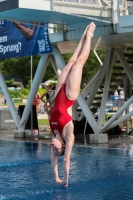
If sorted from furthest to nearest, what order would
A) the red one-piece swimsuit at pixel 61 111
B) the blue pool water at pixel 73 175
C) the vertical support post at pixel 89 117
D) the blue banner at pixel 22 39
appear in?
the blue banner at pixel 22 39 < the vertical support post at pixel 89 117 < the red one-piece swimsuit at pixel 61 111 < the blue pool water at pixel 73 175

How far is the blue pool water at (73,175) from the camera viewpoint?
877 centimetres

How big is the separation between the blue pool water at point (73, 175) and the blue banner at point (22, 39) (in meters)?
4.25

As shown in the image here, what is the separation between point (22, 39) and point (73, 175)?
32.2 ft

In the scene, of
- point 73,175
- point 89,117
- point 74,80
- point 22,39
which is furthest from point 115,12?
point 74,80

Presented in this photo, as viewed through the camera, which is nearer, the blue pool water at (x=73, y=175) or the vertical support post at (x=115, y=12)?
the blue pool water at (x=73, y=175)

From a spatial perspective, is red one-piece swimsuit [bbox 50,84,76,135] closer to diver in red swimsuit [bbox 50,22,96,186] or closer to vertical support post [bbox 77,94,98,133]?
diver in red swimsuit [bbox 50,22,96,186]

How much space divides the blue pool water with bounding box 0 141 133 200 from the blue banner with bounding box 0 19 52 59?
425cm

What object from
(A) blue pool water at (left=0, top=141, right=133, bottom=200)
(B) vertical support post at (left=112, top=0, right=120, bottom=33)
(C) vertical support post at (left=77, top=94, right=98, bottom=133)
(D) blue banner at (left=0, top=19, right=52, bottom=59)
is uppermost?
(B) vertical support post at (left=112, top=0, right=120, bottom=33)

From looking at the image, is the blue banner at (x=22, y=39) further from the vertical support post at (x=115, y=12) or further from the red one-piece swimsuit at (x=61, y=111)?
the red one-piece swimsuit at (x=61, y=111)

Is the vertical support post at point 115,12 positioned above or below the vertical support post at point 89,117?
above

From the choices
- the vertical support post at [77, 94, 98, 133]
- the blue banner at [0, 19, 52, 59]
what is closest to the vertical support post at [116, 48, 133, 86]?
the vertical support post at [77, 94, 98, 133]

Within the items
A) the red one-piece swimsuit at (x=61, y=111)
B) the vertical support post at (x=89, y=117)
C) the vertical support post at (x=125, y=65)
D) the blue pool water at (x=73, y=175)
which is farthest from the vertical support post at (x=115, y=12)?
the red one-piece swimsuit at (x=61, y=111)

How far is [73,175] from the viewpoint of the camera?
10.8 meters

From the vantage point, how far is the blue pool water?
28.8ft
